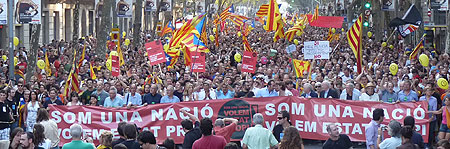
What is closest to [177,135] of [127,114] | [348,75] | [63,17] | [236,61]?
[127,114]

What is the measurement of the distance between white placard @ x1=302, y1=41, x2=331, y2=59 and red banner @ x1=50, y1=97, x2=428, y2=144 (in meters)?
6.31

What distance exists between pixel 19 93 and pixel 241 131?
4.71m

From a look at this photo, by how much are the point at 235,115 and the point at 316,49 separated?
674 cm

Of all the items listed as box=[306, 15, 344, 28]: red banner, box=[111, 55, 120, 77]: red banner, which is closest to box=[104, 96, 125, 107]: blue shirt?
box=[111, 55, 120, 77]: red banner

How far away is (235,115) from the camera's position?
13867mm

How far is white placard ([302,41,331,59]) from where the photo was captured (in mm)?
20083

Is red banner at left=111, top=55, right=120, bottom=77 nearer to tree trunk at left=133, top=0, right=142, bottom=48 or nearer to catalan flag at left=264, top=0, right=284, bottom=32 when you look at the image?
catalan flag at left=264, top=0, right=284, bottom=32

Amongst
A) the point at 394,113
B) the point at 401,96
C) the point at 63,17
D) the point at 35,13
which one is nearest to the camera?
the point at 394,113

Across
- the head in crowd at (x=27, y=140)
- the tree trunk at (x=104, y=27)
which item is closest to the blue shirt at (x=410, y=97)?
the head in crowd at (x=27, y=140)

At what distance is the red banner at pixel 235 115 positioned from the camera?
13672 mm

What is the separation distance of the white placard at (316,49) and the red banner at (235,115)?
6308 mm

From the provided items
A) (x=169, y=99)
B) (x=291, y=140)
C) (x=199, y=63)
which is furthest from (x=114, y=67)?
(x=291, y=140)

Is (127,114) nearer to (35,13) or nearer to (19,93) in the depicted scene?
(19,93)

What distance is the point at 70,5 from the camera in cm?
5197
